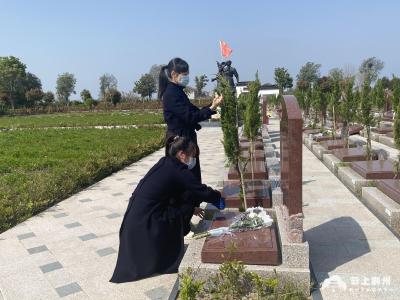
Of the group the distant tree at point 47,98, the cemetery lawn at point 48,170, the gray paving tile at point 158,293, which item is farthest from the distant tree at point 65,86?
the gray paving tile at point 158,293

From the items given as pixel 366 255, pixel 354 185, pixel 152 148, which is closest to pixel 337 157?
pixel 354 185

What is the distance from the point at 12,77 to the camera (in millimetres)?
55031

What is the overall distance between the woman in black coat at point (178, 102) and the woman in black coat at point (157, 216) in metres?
0.54

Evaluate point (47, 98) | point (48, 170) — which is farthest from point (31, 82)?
point (48, 170)

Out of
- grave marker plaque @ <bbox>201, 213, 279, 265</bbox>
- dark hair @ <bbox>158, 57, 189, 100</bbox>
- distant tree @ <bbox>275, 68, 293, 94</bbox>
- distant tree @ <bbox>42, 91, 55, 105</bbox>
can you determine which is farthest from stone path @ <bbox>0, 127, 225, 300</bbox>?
distant tree @ <bbox>42, 91, 55, 105</bbox>

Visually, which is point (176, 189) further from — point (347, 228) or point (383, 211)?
point (383, 211)

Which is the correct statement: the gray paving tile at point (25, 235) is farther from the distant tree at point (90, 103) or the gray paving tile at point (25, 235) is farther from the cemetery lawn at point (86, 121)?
the distant tree at point (90, 103)

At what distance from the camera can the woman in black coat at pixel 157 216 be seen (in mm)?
3439

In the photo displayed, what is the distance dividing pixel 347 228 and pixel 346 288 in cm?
150

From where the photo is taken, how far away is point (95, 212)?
18.8 feet

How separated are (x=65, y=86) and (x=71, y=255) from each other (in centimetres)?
6672

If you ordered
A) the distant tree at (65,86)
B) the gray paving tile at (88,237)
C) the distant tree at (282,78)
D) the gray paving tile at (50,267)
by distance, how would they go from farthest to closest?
the distant tree at (65,86) → the distant tree at (282,78) → the gray paving tile at (88,237) → the gray paving tile at (50,267)

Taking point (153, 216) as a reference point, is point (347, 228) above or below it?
below

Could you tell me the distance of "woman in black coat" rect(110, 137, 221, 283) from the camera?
3439 millimetres
